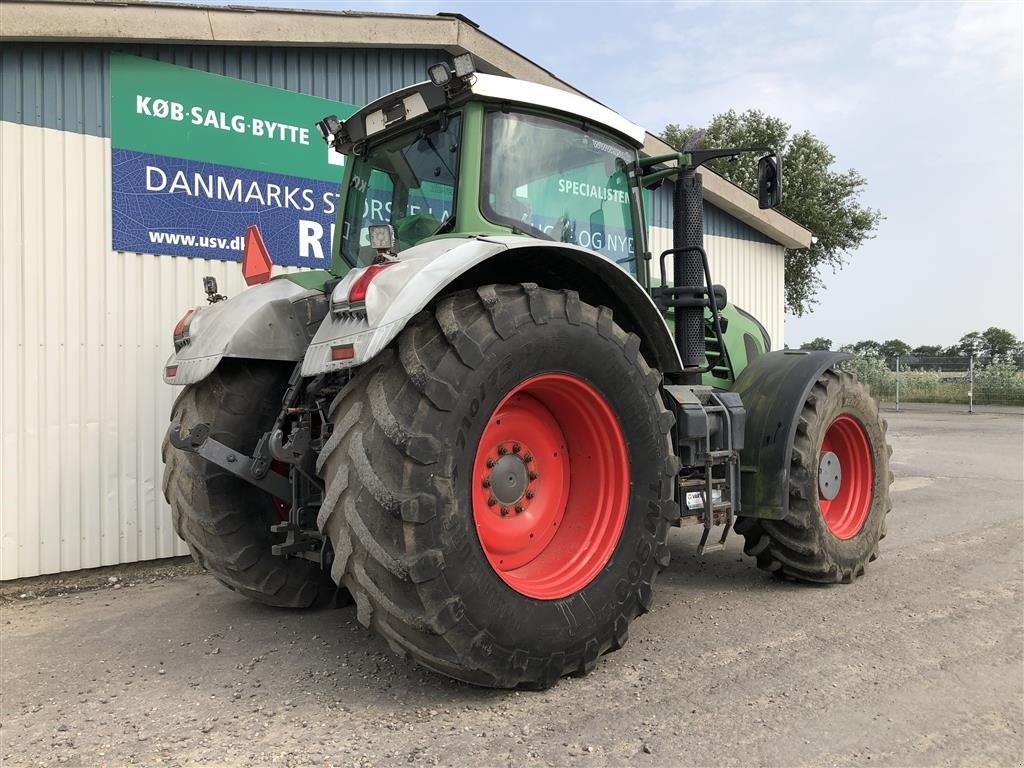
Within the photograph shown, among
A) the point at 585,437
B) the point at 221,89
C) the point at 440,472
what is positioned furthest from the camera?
the point at 221,89

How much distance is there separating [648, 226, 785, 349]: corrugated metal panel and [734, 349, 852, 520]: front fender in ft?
18.2

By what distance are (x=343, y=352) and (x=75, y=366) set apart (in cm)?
354

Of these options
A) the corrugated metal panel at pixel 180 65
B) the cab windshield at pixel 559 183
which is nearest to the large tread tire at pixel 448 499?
the cab windshield at pixel 559 183

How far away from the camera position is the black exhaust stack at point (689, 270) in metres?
4.59

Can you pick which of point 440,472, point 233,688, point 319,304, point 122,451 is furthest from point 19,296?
point 440,472

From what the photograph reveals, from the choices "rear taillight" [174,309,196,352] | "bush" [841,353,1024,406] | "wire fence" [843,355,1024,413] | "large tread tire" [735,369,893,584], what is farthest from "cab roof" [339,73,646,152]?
"wire fence" [843,355,1024,413]

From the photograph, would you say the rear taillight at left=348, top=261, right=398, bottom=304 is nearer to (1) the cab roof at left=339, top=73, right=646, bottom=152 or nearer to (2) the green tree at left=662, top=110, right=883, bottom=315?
(1) the cab roof at left=339, top=73, right=646, bottom=152

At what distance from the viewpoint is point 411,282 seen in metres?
2.83

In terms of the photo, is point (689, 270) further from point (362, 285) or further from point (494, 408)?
point (362, 285)

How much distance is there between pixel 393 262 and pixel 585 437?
4.12 feet

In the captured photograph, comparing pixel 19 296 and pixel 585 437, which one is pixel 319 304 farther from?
pixel 19 296

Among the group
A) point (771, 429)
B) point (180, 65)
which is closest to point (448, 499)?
point (771, 429)

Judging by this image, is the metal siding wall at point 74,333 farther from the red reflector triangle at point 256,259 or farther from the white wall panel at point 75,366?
the red reflector triangle at point 256,259

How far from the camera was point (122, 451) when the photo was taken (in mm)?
5539
